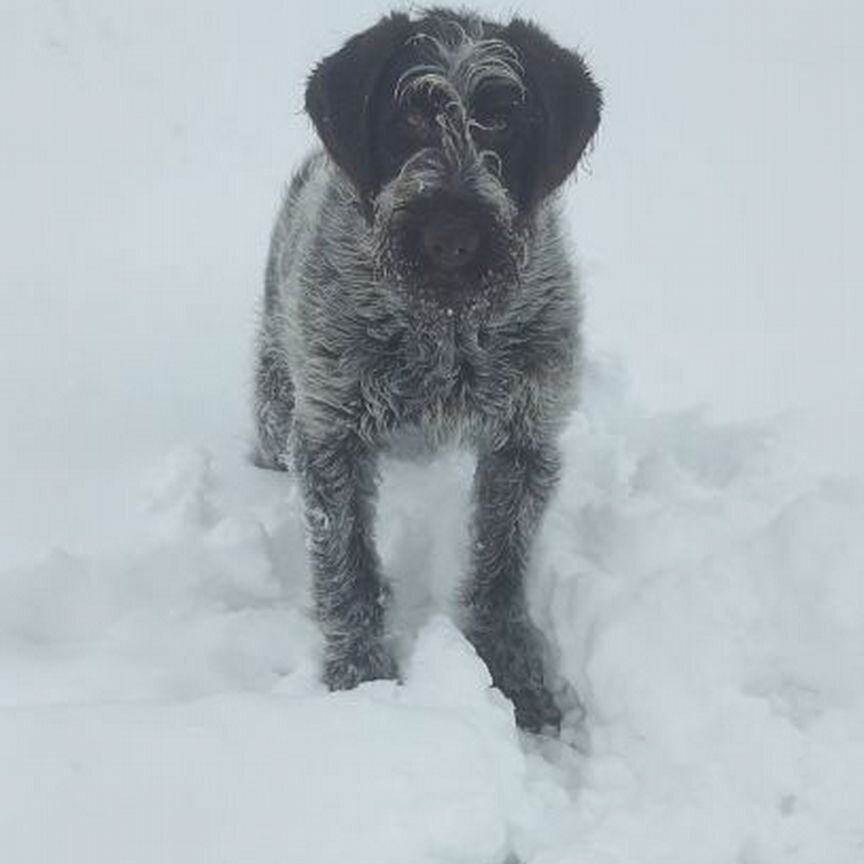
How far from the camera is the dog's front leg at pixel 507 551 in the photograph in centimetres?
492

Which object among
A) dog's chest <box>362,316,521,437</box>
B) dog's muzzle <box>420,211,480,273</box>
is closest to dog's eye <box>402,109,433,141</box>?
dog's muzzle <box>420,211,480,273</box>

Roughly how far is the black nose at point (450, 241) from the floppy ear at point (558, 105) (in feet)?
1.43

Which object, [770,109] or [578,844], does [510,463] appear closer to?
[578,844]

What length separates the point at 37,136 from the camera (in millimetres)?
8156

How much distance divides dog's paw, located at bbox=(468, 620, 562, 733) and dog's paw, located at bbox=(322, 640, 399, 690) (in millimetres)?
367

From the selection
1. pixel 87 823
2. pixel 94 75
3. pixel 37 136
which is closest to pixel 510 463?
pixel 87 823

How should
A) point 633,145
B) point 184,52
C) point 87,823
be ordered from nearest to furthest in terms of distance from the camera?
point 87,823, point 633,145, point 184,52

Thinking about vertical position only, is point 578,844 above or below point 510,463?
below

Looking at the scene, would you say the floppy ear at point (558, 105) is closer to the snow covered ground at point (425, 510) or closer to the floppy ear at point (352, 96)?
the floppy ear at point (352, 96)

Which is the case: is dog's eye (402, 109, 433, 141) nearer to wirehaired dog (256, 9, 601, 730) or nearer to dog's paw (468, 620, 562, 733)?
wirehaired dog (256, 9, 601, 730)

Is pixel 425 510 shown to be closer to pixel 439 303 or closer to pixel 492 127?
pixel 439 303

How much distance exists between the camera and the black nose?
4.01 meters

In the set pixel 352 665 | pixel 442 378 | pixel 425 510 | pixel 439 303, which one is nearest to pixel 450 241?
pixel 439 303

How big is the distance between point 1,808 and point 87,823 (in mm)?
225
